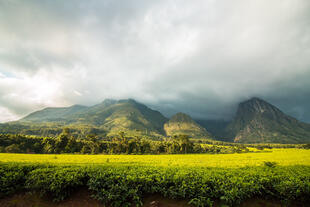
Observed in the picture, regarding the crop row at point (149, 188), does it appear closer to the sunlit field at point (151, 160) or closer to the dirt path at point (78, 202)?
the dirt path at point (78, 202)

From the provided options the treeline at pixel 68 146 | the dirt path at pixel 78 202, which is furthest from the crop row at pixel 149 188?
the treeline at pixel 68 146

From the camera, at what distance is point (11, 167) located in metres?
11.2

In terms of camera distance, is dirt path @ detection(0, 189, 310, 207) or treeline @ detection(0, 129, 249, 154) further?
treeline @ detection(0, 129, 249, 154)

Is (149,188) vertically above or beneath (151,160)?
above

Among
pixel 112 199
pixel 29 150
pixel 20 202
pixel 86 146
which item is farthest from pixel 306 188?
pixel 29 150

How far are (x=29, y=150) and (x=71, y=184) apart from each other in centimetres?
9513

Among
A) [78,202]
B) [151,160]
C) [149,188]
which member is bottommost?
[151,160]

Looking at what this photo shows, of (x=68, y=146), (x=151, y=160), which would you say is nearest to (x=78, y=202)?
(x=151, y=160)

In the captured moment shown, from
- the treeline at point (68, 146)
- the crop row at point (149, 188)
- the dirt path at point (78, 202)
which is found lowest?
the treeline at point (68, 146)

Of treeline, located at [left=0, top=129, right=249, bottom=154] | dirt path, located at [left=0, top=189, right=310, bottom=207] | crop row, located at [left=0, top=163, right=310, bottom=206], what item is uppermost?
crop row, located at [left=0, top=163, right=310, bottom=206]

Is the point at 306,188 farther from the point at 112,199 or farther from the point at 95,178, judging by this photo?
the point at 95,178

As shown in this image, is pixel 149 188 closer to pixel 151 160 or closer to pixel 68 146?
pixel 151 160

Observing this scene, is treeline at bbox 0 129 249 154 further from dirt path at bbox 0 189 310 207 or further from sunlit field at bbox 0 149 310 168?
dirt path at bbox 0 189 310 207

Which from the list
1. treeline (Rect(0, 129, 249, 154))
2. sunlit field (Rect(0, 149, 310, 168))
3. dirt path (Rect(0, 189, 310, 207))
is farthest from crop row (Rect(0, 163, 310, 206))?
treeline (Rect(0, 129, 249, 154))
